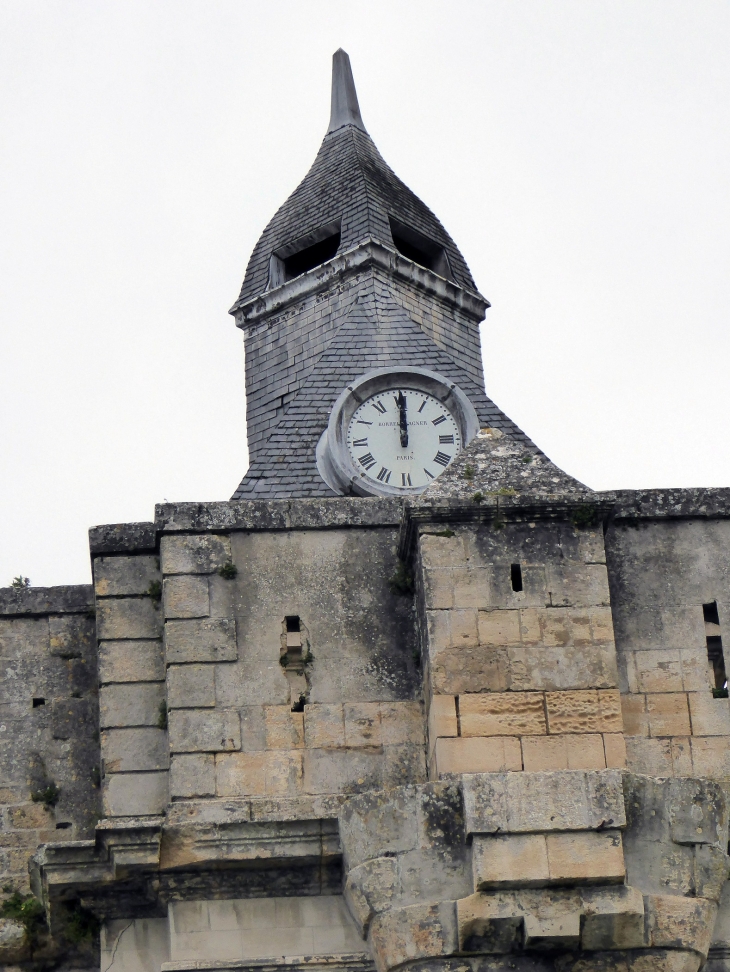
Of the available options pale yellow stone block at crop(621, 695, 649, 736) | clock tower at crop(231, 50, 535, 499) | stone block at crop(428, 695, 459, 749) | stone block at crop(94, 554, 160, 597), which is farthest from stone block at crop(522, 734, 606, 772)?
clock tower at crop(231, 50, 535, 499)

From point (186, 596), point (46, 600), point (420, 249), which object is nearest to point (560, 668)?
point (186, 596)

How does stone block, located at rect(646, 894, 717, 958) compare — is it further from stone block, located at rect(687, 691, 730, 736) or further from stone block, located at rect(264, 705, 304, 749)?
stone block, located at rect(264, 705, 304, 749)

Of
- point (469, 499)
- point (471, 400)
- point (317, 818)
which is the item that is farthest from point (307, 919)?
point (471, 400)

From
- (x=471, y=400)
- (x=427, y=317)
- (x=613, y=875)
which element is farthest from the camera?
(x=427, y=317)

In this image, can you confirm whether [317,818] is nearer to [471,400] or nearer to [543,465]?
[543,465]

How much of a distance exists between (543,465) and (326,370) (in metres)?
6.13

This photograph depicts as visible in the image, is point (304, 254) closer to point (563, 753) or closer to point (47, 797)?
point (47, 797)

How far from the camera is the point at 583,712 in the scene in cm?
1159

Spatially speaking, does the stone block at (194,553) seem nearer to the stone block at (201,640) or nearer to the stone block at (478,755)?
the stone block at (201,640)

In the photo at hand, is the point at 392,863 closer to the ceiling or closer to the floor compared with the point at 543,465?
closer to the floor

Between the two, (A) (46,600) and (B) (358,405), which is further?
(B) (358,405)

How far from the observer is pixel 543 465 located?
1259 cm

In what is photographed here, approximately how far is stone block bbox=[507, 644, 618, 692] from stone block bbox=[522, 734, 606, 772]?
0.31 metres

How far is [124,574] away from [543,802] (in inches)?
127
